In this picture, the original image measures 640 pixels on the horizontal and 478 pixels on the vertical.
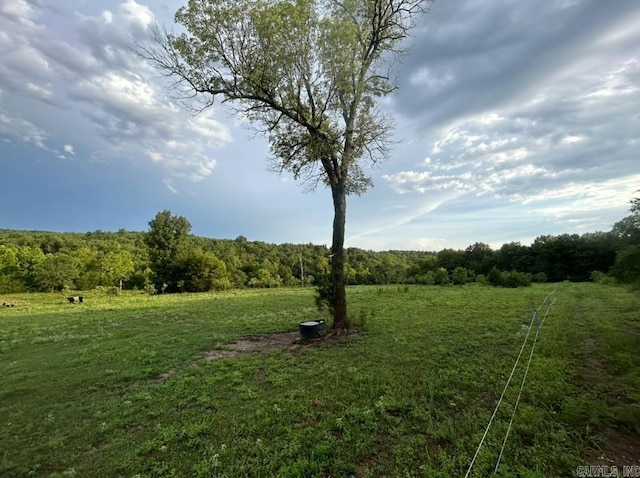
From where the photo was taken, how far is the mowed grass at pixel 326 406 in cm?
415

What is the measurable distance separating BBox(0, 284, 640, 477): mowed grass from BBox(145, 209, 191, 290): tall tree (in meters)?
42.1

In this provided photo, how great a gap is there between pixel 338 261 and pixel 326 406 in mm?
6757

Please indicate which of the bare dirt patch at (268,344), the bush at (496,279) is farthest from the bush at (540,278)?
the bare dirt patch at (268,344)

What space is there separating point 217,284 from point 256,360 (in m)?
42.1

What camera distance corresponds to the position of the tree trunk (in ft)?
39.1

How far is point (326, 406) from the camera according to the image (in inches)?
225

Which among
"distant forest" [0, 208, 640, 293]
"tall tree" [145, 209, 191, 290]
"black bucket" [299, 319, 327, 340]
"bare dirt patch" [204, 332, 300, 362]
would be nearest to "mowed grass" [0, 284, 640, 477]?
"bare dirt patch" [204, 332, 300, 362]

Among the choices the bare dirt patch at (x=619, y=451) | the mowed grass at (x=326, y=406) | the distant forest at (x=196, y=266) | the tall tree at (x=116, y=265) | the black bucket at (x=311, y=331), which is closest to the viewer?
the bare dirt patch at (x=619, y=451)

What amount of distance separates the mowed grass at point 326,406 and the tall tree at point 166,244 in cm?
4212

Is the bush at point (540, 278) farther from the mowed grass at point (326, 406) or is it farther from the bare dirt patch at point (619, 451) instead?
the bare dirt patch at point (619, 451)

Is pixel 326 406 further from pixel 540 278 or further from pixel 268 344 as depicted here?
pixel 540 278

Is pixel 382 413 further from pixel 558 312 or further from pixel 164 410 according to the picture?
pixel 558 312

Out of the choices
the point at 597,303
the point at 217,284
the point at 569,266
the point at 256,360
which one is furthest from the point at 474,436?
the point at 569,266

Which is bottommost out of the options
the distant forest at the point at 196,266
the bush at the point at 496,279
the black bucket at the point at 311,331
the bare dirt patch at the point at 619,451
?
the bare dirt patch at the point at 619,451
